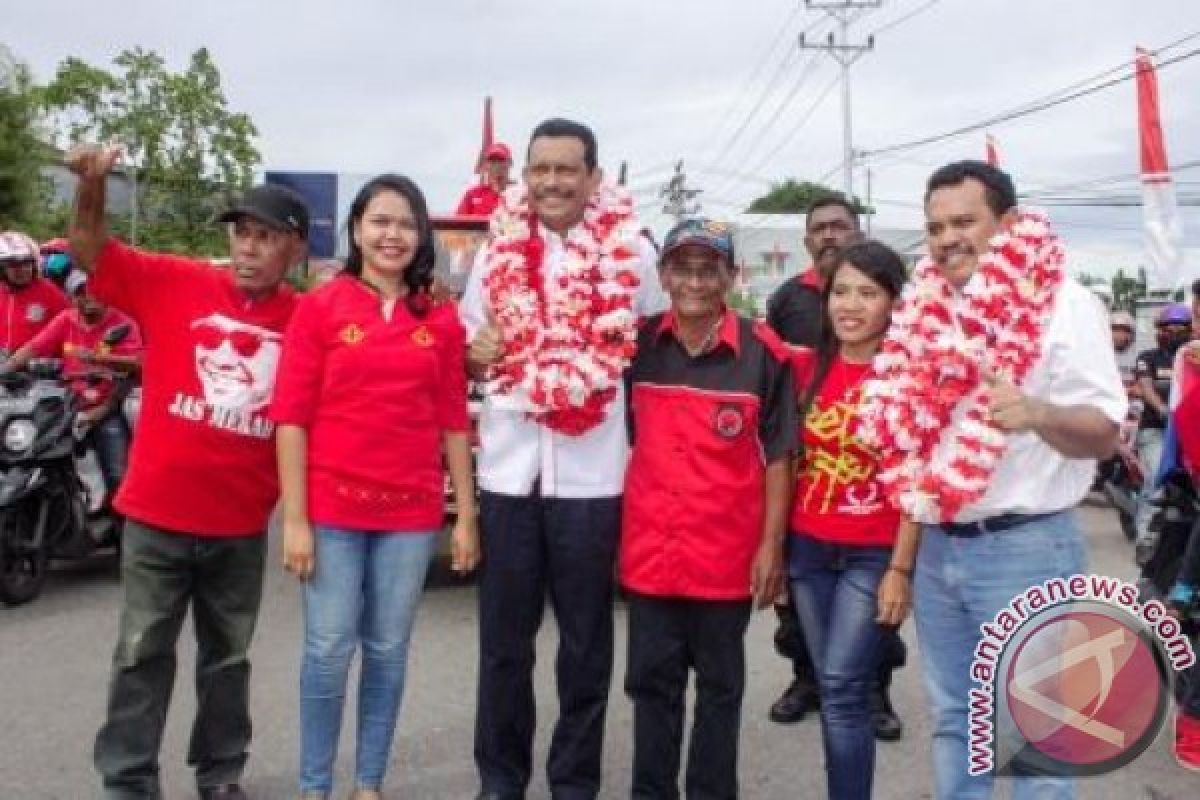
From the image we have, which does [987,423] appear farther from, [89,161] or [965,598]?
[89,161]

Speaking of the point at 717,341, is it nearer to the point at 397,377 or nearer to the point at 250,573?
the point at 397,377

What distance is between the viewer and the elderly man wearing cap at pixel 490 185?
843cm

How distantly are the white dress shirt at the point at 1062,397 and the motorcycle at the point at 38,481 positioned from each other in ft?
16.7

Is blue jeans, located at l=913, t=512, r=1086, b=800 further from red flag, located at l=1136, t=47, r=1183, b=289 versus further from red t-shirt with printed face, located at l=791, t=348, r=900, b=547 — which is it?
red flag, located at l=1136, t=47, r=1183, b=289

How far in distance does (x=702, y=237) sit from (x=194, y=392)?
169 centimetres

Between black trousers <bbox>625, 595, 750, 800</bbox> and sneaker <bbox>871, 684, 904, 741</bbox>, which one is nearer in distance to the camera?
black trousers <bbox>625, 595, 750, 800</bbox>

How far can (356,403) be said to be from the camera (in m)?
3.46

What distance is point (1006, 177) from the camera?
9.93 ft

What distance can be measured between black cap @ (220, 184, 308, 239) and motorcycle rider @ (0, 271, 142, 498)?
362cm

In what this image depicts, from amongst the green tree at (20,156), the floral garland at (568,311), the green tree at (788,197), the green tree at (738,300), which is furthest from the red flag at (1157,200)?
the green tree at (788,197)

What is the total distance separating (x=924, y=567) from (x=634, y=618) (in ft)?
3.24

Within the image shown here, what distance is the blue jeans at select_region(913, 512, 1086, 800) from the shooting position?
2865mm

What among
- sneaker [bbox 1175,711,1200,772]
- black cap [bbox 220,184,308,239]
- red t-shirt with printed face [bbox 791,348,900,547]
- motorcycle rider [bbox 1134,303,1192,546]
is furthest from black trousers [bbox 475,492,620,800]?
motorcycle rider [bbox 1134,303,1192,546]

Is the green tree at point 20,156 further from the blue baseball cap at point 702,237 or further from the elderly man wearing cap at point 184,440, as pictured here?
the blue baseball cap at point 702,237
